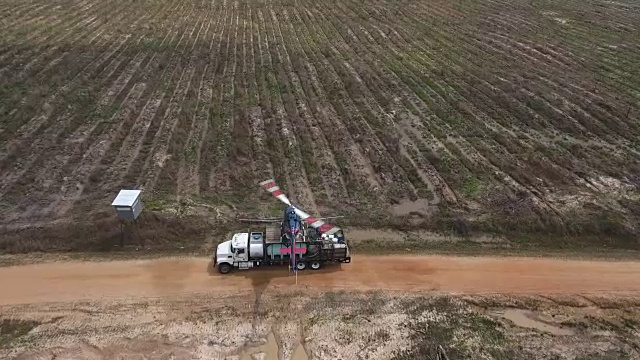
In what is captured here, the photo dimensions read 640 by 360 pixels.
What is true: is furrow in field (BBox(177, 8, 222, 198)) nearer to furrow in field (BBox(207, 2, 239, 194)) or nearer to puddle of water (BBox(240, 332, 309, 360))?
furrow in field (BBox(207, 2, 239, 194))

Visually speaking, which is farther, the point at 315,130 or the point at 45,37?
the point at 45,37

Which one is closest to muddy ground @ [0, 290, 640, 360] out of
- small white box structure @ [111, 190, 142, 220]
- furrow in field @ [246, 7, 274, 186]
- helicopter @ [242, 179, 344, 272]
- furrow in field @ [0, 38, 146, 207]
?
helicopter @ [242, 179, 344, 272]

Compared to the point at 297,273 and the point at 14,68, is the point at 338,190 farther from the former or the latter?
the point at 14,68

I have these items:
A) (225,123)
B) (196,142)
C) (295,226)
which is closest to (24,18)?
(225,123)

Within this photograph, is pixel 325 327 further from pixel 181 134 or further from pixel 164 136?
pixel 164 136

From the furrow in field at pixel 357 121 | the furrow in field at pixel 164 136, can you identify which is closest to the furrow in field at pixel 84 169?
the furrow in field at pixel 164 136

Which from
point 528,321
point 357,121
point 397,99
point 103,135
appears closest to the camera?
point 528,321

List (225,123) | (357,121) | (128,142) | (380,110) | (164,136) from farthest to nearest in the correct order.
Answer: (380,110) < (357,121) < (225,123) < (164,136) < (128,142)

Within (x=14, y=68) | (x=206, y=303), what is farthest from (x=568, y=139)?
(x=14, y=68)
